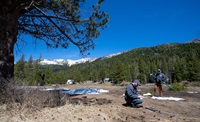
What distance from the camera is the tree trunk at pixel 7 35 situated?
205 inches

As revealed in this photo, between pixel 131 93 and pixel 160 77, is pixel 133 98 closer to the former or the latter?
pixel 131 93

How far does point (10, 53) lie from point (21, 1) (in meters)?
1.81

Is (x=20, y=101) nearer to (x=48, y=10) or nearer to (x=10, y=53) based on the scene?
(x=10, y=53)

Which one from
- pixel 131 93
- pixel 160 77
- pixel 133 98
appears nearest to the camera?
pixel 133 98

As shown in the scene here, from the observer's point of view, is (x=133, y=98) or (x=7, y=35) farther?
(x=133, y=98)

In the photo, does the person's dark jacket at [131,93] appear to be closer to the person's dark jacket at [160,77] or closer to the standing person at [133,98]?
the standing person at [133,98]

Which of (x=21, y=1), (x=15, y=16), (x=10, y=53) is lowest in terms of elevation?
(x=10, y=53)

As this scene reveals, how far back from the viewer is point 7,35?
5.37 m

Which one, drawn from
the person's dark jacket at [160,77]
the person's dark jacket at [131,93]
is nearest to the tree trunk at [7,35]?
the person's dark jacket at [131,93]

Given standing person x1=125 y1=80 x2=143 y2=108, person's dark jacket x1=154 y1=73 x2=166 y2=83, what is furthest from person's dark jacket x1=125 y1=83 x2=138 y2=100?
person's dark jacket x1=154 y1=73 x2=166 y2=83

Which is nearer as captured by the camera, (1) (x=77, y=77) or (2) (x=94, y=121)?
(2) (x=94, y=121)

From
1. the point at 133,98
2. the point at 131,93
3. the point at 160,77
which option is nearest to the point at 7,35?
the point at 131,93

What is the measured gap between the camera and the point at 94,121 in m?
4.04

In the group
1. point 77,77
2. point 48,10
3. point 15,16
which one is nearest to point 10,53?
point 15,16
